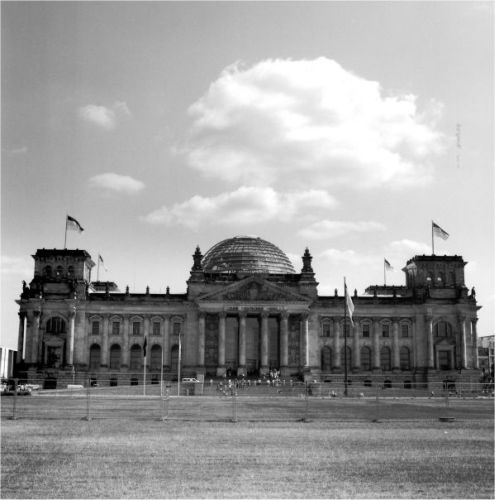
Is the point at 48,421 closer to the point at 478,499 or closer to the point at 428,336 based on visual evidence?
the point at 478,499

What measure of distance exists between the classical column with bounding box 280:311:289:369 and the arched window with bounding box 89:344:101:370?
27.0 m

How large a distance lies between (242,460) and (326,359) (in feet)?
286

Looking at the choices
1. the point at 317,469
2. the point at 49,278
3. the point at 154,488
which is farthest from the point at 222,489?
the point at 49,278

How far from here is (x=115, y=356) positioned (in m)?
103

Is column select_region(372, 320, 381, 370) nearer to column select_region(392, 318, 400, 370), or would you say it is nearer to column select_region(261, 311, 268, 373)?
column select_region(392, 318, 400, 370)

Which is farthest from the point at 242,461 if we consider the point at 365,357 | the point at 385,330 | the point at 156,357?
the point at 385,330

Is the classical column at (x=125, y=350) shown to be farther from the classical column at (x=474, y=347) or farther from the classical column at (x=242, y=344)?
the classical column at (x=474, y=347)

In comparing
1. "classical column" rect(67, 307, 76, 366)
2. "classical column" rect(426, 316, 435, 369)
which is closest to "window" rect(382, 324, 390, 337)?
"classical column" rect(426, 316, 435, 369)

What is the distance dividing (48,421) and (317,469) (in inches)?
638

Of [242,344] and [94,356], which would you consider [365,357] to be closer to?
[242,344]

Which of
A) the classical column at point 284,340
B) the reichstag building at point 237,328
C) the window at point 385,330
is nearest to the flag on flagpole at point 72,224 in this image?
the reichstag building at point 237,328

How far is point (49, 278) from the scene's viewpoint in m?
102

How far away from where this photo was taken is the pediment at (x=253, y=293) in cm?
9988

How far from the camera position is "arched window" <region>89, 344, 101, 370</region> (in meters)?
102
